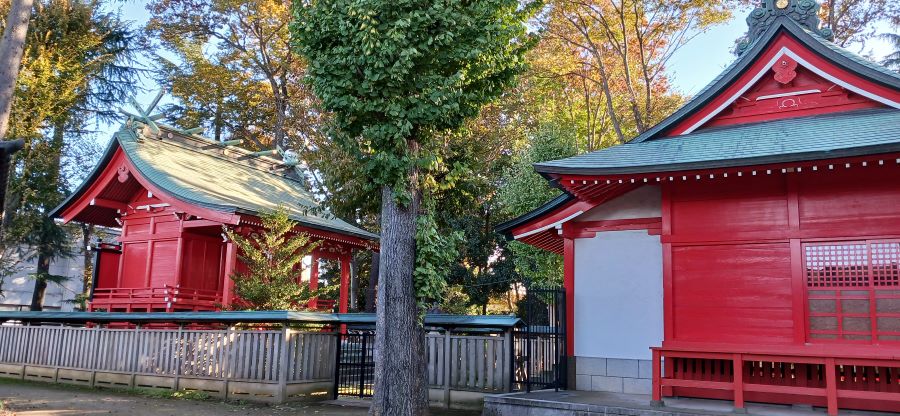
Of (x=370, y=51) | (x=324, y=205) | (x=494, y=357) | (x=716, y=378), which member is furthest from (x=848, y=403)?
(x=324, y=205)

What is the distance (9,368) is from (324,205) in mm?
8511

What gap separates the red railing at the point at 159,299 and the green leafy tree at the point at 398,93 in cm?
904

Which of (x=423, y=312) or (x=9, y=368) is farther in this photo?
(x=9, y=368)

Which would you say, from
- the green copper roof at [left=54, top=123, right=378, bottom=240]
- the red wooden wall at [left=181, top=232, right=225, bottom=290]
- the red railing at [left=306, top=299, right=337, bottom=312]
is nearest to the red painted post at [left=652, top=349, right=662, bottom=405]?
the green copper roof at [left=54, top=123, right=378, bottom=240]

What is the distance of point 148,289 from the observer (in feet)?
55.8

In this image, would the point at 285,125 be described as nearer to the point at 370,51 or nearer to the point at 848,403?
the point at 370,51

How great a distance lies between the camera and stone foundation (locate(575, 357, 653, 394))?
10672 millimetres

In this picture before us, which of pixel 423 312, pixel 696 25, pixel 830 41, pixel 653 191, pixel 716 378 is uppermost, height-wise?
pixel 696 25

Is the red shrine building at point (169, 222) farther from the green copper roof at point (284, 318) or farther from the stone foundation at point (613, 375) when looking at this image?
the stone foundation at point (613, 375)

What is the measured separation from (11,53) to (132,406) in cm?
682

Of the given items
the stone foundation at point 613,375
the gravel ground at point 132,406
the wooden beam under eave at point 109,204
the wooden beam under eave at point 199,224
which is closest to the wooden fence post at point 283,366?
the gravel ground at point 132,406

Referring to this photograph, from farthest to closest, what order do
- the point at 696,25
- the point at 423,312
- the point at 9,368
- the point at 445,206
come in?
the point at 696,25
the point at 9,368
the point at 445,206
the point at 423,312

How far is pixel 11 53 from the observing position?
457 inches

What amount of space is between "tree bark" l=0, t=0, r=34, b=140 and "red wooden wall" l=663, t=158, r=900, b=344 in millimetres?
11496
